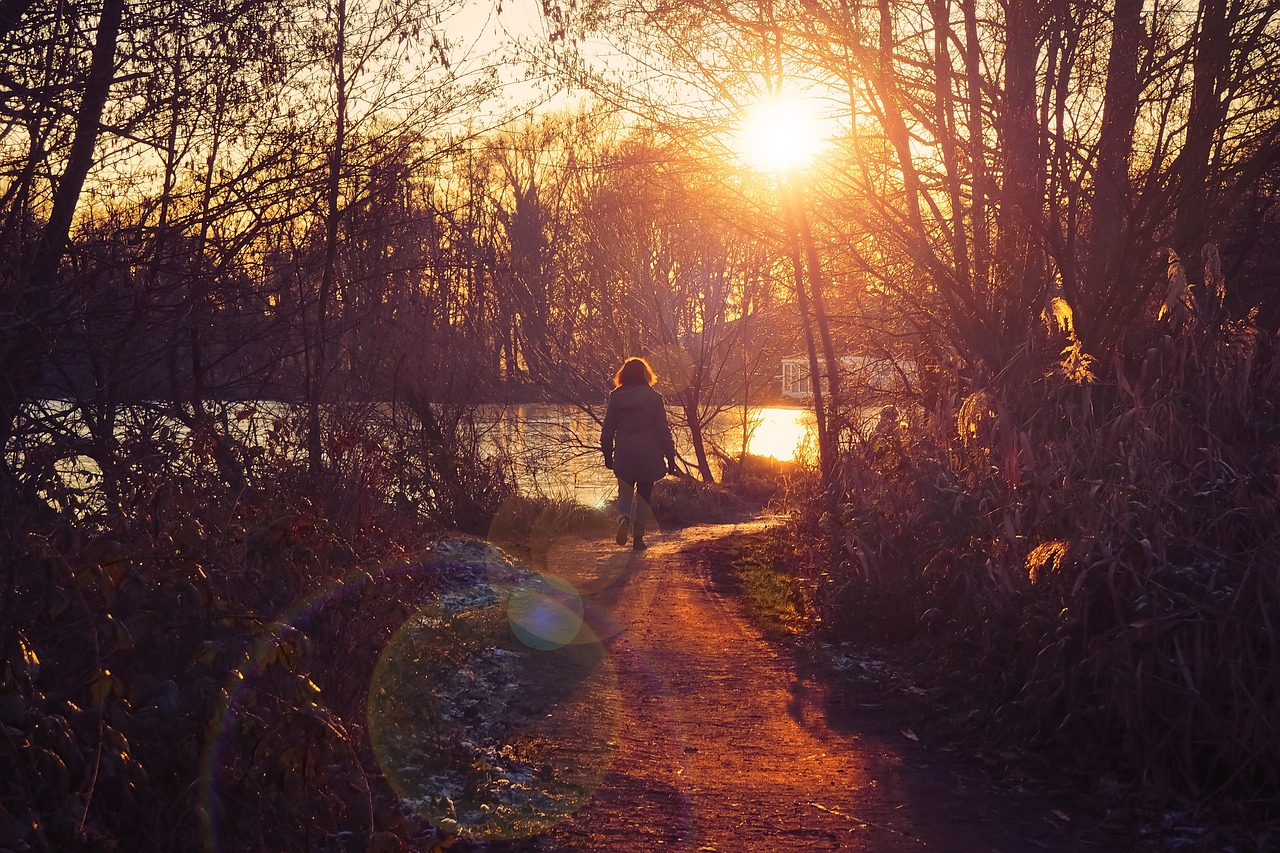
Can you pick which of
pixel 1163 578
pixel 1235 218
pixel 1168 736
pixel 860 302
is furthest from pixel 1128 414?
pixel 860 302

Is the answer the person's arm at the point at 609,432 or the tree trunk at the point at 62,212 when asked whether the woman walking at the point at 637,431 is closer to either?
the person's arm at the point at 609,432

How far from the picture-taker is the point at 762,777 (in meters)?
4.96

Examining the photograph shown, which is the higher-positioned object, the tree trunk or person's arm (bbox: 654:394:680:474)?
the tree trunk

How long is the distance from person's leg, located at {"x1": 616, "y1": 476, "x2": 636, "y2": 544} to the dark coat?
31 cm

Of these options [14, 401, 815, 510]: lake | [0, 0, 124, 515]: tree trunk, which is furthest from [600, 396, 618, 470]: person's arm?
[0, 0, 124, 515]: tree trunk

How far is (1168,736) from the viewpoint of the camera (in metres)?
4.48

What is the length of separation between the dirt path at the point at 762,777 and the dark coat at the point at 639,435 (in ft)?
14.2

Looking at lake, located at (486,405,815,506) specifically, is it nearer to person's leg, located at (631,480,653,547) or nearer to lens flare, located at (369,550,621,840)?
person's leg, located at (631,480,653,547)

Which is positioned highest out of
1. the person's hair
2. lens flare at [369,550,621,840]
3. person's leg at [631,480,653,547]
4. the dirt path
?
the person's hair

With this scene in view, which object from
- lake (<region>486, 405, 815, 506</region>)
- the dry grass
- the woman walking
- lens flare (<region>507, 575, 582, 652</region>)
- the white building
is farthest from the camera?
lake (<region>486, 405, 815, 506</region>)

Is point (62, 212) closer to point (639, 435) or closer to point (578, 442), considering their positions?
point (639, 435)

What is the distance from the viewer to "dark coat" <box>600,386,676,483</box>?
11.9 m

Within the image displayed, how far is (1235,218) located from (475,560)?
700 cm

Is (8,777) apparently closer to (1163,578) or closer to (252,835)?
(252,835)
